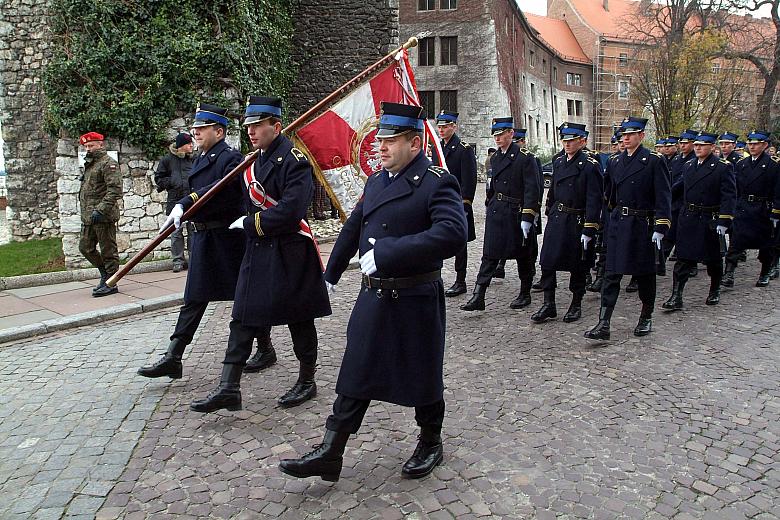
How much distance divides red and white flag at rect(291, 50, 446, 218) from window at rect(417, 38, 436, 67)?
36.0 meters

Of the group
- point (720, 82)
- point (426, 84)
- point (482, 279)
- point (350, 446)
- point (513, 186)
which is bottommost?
point (350, 446)

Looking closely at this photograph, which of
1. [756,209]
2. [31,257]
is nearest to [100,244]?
[31,257]

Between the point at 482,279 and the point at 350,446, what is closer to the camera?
the point at 350,446

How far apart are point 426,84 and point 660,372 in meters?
36.7

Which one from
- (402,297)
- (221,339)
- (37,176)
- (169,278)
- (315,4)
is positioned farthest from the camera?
(315,4)

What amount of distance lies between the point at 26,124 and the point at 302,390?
47.1 ft

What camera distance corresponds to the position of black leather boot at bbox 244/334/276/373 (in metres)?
5.52

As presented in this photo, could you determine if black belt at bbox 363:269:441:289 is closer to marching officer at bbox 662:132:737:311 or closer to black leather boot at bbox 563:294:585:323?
black leather boot at bbox 563:294:585:323

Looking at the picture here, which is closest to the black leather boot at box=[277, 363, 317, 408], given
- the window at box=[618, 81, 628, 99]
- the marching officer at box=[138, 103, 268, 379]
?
the marching officer at box=[138, 103, 268, 379]

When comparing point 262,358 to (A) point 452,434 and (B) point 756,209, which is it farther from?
(B) point 756,209

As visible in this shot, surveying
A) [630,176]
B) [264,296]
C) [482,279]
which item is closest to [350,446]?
[264,296]

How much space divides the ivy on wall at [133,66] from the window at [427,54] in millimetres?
30160

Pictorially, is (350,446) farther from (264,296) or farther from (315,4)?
(315,4)

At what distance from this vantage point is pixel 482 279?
298 inches
